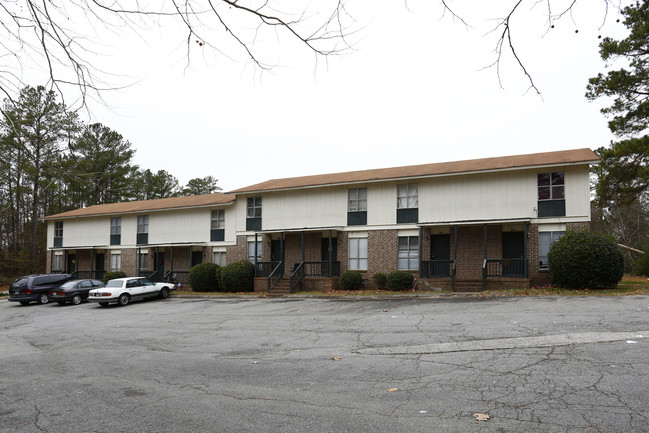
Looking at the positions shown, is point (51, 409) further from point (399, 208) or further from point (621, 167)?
point (621, 167)

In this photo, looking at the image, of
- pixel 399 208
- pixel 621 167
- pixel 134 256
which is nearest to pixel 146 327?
pixel 399 208

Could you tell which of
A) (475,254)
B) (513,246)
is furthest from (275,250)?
(513,246)

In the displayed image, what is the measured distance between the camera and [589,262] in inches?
746

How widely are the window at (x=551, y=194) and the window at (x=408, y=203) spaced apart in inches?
243

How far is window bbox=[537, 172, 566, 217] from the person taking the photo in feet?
73.8

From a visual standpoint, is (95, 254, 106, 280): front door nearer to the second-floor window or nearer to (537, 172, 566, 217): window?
the second-floor window

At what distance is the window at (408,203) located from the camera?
25.9 metres

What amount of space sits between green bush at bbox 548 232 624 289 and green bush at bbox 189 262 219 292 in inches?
757

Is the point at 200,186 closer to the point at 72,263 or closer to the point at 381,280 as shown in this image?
the point at 72,263

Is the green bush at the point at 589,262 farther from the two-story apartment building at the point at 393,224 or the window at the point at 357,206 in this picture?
the window at the point at 357,206

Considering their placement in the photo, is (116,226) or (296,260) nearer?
(296,260)

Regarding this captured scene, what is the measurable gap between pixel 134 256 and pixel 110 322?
64.2ft

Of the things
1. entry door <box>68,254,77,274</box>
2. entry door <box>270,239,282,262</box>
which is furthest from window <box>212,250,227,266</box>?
entry door <box>68,254,77,274</box>

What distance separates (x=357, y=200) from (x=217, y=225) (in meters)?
10.8
